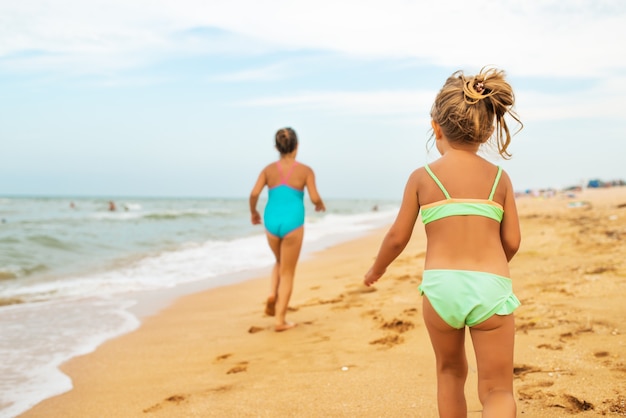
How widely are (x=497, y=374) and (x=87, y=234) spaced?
54.3ft

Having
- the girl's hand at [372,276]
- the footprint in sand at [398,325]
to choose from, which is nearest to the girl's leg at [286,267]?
the footprint in sand at [398,325]

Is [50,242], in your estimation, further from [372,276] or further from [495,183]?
[495,183]

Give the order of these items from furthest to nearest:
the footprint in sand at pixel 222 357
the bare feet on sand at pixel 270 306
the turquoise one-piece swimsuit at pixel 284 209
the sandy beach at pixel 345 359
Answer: the bare feet on sand at pixel 270 306
the turquoise one-piece swimsuit at pixel 284 209
the footprint in sand at pixel 222 357
the sandy beach at pixel 345 359

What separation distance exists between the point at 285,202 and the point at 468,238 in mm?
3311

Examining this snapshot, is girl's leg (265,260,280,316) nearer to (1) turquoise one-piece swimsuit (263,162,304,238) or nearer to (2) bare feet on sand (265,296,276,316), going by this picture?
(2) bare feet on sand (265,296,276,316)

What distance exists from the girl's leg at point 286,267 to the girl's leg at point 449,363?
309cm

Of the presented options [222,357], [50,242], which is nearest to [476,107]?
[222,357]

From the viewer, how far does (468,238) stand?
85.4 inches

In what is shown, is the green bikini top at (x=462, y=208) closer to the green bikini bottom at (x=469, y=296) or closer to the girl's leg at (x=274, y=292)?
the green bikini bottom at (x=469, y=296)

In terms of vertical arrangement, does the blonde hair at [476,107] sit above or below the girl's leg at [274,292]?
above

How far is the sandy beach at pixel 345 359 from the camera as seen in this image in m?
3.15

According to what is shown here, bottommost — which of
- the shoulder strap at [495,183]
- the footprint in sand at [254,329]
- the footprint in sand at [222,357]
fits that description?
the footprint in sand at [254,329]

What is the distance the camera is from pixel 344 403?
3219 mm

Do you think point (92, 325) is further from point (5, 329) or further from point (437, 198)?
point (437, 198)
